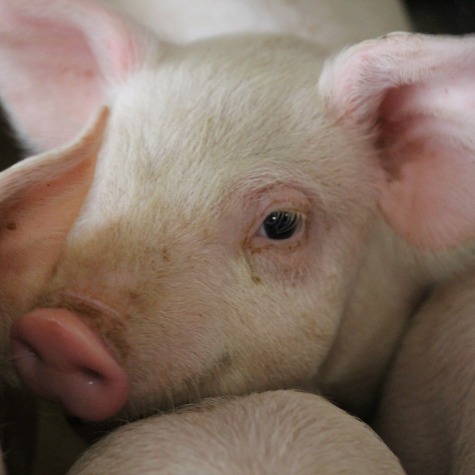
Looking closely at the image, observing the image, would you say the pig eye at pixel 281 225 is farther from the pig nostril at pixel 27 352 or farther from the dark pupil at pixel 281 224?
the pig nostril at pixel 27 352

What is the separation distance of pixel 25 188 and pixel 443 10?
6.28ft

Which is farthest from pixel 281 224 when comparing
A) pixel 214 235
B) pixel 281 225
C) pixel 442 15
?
pixel 442 15

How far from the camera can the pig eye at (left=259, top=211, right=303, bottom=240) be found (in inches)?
41.6

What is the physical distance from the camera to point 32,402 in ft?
3.69

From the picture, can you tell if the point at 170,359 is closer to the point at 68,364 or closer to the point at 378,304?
the point at 68,364

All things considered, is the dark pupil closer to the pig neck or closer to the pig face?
the pig face

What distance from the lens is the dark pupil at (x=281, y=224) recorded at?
106cm

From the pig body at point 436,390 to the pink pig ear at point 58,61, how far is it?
66 centimetres

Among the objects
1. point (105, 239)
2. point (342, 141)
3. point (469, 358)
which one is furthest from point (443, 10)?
point (105, 239)

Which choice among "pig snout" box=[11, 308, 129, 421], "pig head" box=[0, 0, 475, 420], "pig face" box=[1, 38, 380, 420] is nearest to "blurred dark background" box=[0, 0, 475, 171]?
"pig head" box=[0, 0, 475, 420]

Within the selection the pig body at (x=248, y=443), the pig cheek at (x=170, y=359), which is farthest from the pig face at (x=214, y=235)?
the pig body at (x=248, y=443)

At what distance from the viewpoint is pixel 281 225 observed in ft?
3.50

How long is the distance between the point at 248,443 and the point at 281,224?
0.39m

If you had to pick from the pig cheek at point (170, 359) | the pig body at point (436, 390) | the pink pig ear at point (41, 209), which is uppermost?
the pink pig ear at point (41, 209)
